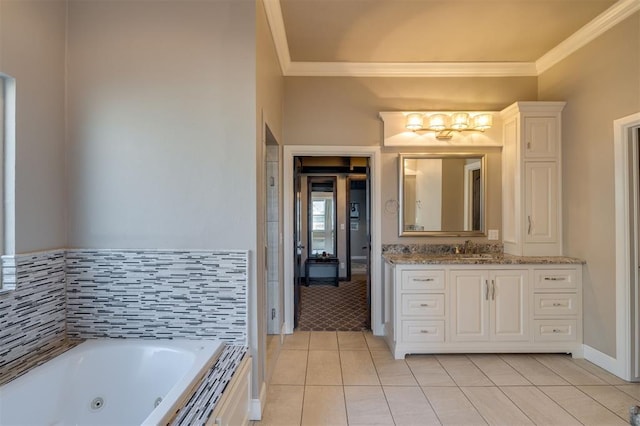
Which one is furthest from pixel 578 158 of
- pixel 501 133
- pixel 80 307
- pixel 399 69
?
pixel 80 307

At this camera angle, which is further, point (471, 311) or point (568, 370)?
point (471, 311)

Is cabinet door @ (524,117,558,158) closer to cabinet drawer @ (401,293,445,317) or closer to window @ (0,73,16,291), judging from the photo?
cabinet drawer @ (401,293,445,317)

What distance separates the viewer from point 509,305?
2.89m

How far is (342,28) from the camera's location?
109 inches

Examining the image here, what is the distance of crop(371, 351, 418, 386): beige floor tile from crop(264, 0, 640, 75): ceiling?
294cm

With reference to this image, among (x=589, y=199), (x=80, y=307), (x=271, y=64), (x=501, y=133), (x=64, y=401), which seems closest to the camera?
(x=64, y=401)

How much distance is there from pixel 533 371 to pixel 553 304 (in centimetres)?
66

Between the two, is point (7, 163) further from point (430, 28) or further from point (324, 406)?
point (430, 28)

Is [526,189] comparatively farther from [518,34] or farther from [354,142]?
[354,142]

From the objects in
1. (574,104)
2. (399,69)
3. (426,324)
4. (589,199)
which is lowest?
(426,324)

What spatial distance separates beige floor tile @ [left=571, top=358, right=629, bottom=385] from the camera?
8.10ft

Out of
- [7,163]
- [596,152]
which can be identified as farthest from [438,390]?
[7,163]

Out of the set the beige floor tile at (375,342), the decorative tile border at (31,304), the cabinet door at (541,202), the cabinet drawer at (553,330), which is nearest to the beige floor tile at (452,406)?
the beige floor tile at (375,342)

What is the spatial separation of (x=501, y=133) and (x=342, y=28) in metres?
2.03
